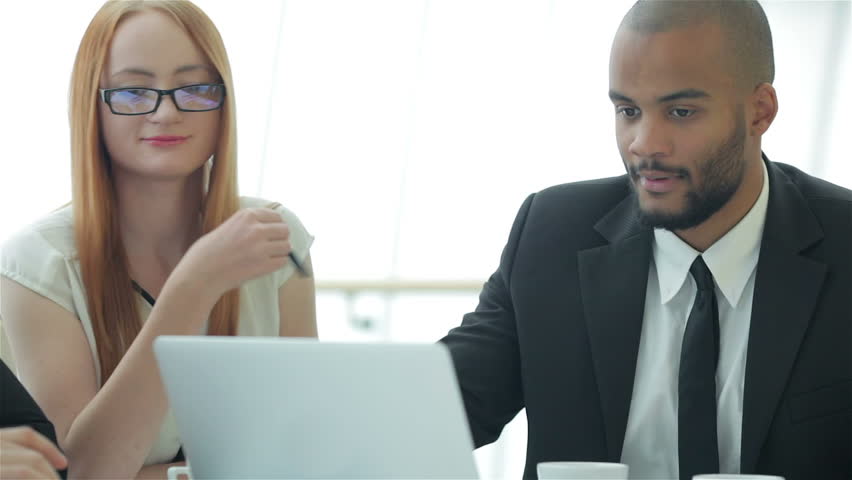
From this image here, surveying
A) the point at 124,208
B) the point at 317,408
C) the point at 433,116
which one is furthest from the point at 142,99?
the point at 433,116

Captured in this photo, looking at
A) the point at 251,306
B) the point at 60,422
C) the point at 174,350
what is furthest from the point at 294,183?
the point at 174,350

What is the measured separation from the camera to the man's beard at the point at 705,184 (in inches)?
61.7

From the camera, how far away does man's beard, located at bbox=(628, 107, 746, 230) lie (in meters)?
1.57

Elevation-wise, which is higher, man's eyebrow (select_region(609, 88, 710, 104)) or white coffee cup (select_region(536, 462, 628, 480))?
man's eyebrow (select_region(609, 88, 710, 104))

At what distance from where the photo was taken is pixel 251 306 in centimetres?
185

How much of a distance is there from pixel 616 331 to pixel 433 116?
3.05m

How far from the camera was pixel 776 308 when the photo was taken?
154 centimetres

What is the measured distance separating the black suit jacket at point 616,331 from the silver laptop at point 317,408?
672mm

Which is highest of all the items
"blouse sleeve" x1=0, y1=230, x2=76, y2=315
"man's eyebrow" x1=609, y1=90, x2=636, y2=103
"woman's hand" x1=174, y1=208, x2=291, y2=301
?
"man's eyebrow" x1=609, y1=90, x2=636, y2=103

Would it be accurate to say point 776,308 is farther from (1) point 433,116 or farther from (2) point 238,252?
(1) point 433,116

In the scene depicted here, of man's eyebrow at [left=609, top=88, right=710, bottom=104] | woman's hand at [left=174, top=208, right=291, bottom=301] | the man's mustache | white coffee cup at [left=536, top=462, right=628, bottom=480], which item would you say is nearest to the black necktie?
the man's mustache

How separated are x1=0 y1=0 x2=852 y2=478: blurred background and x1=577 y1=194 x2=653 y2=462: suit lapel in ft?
8.78

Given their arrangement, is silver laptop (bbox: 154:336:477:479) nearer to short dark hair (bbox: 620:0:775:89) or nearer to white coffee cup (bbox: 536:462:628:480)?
white coffee cup (bbox: 536:462:628:480)

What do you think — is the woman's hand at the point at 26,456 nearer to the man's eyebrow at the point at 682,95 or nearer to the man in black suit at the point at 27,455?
the man in black suit at the point at 27,455
